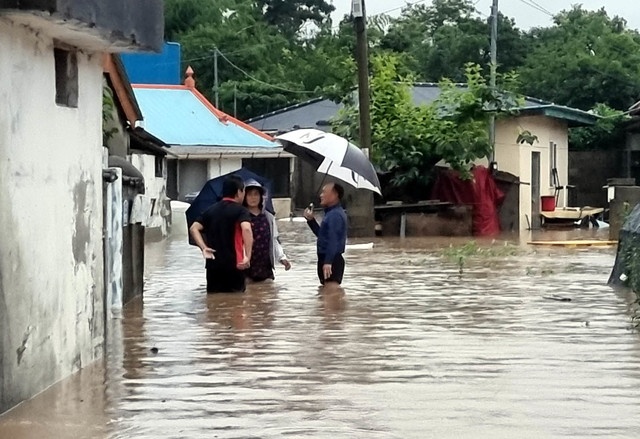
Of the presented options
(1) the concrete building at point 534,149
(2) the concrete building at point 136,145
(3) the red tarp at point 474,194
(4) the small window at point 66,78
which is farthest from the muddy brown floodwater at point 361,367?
(1) the concrete building at point 534,149

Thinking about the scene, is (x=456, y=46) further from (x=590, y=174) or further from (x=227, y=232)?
(x=227, y=232)

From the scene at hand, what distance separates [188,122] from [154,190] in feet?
29.7

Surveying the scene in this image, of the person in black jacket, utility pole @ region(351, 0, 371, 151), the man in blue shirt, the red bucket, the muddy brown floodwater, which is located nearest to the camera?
the muddy brown floodwater

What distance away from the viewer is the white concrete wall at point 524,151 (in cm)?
3225

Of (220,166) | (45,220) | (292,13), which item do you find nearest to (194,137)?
(220,166)

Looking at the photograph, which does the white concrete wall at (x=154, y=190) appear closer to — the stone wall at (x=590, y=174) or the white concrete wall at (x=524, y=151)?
the white concrete wall at (x=524, y=151)

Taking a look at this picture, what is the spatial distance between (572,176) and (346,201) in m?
13.8

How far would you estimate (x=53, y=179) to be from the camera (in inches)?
323

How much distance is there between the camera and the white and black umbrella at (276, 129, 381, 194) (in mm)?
15930

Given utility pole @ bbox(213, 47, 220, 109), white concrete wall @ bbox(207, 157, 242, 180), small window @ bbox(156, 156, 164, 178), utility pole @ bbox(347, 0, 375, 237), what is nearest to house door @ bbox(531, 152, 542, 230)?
utility pole @ bbox(347, 0, 375, 237)

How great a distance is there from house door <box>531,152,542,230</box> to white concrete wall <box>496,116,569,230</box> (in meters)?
0.21

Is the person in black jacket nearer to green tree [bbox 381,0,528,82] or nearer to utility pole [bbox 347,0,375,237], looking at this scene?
utility pole [bbox 347,0,375,237]

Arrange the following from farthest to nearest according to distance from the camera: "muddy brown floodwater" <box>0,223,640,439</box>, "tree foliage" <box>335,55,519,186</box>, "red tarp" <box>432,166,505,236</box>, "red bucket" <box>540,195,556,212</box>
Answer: "red bucket" <box>540,195,556,212</box>
"red tarp" <box>432,166,505,236</box>
"tree foliage" <box>335,55,519,186</box>
"muddy brown floodwater" <box>0,223,640,439</box>

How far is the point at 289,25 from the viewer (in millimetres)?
71375
